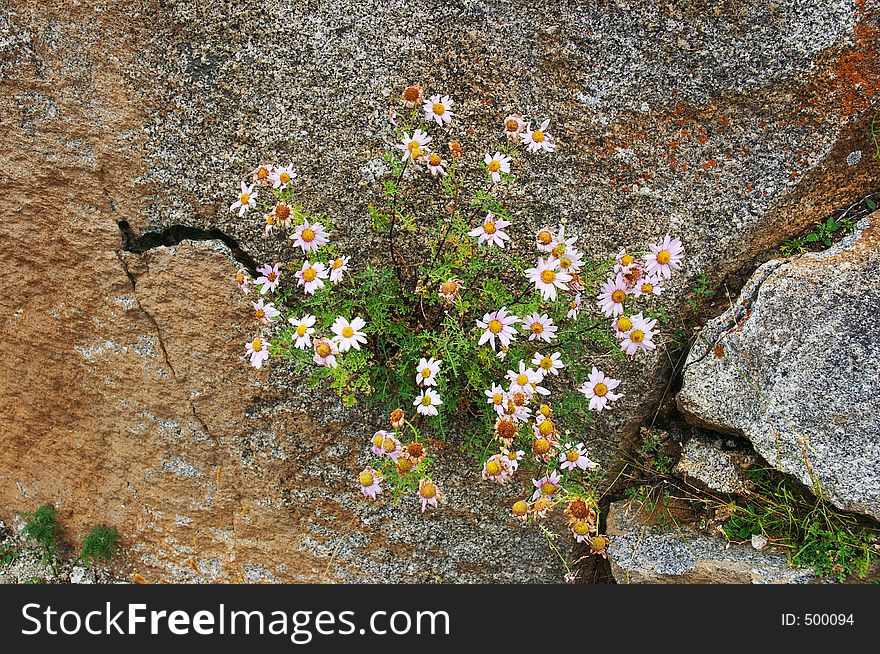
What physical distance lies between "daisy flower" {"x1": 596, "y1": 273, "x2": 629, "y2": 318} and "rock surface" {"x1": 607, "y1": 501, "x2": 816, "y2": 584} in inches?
42.3

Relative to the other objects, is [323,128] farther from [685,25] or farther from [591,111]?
[685,25]

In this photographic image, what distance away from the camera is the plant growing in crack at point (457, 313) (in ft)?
7.80

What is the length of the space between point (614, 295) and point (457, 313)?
0.61 metres

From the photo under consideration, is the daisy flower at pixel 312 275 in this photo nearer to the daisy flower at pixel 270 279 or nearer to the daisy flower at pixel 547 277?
the daisy flower at pixel 270 279

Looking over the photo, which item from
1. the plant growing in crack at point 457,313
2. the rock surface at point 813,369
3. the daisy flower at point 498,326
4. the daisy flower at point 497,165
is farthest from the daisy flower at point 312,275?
the rock surface at point 813,369

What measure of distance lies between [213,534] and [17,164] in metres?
1.81

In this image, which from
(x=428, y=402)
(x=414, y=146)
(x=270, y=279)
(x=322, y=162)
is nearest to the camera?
(x=414, y=146)

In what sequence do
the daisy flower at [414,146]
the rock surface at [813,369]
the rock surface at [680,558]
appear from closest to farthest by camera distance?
the daisy flower at [414,146]
the rock surface at [813,369]
the rock surface at [680,558]

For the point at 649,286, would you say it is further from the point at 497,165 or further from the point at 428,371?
the point at 428,371

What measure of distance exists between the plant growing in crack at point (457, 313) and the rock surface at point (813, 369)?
1.19ft

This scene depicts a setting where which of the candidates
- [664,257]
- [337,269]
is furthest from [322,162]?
[664,257]

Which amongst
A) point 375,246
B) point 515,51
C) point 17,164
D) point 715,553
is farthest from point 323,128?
point 715,553

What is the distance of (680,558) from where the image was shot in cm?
288

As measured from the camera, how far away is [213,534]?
3.22m
